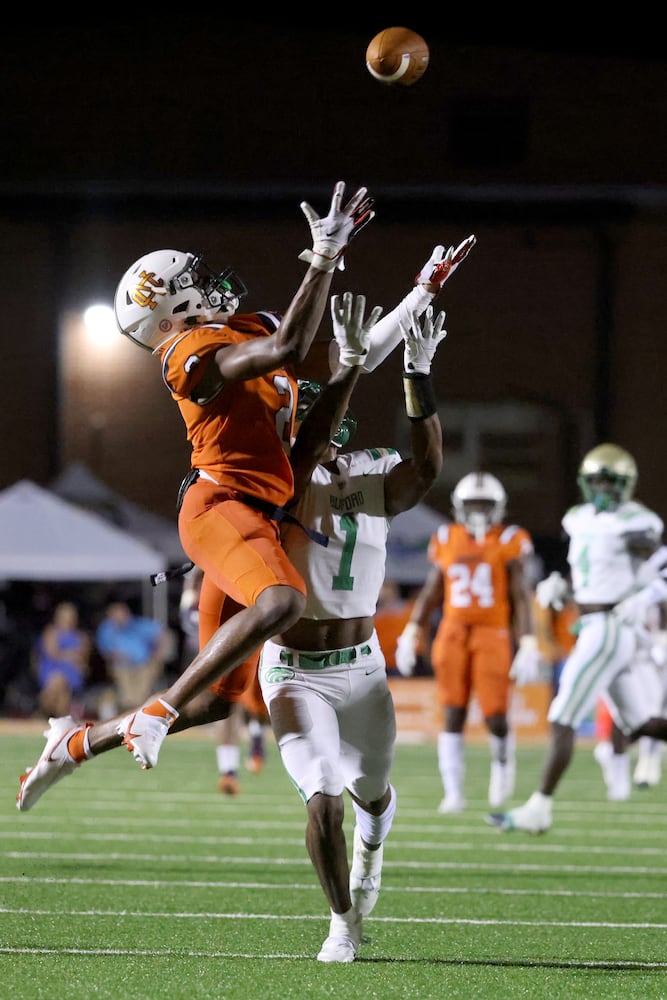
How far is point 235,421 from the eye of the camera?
15.4 feet

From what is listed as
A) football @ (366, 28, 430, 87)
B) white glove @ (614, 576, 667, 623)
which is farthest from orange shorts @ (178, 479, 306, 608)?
white glove @ (614, 576, 667, 623)

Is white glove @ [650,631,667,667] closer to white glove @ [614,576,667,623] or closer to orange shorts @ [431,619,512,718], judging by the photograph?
white glove @ [614,576,667,623]

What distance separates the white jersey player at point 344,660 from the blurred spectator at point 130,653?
1229cm

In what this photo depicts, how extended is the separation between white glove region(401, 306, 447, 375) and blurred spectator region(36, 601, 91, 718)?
12.3m

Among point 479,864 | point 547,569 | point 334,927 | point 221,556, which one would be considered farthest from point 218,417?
point 547,569

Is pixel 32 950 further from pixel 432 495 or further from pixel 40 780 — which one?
pixel 432 495

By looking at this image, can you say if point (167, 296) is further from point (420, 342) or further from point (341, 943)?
point (341, 943)

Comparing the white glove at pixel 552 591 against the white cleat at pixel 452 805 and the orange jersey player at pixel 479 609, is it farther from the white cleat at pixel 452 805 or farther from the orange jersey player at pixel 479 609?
the white cleat at pixel 452 805

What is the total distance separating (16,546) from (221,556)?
12.9 meters

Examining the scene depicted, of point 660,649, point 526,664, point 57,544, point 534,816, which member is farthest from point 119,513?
point 534,816

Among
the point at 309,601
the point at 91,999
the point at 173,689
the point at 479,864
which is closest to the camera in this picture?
the point at 91,999

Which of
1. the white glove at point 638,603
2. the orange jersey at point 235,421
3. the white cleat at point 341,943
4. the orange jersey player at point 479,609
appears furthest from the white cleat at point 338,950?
the orange jersey player at point 479,609

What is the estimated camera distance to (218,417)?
4.71m

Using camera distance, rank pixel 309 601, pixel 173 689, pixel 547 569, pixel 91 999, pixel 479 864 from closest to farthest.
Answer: pixel 91 999 → pixel 173 689 → pixel 309 601 → pixel 479 864 → pixel 547 569
